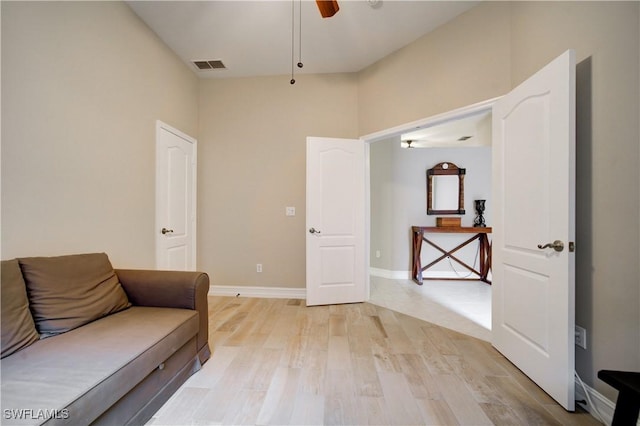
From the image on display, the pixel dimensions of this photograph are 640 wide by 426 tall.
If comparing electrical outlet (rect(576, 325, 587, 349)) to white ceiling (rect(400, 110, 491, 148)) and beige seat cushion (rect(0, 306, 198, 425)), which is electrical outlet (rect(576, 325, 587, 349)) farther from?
white ceiling (rect(400, 110, 491, 148))

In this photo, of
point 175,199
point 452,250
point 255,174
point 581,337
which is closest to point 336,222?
point 255,174

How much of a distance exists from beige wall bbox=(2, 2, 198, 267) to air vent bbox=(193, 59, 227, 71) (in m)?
0.50

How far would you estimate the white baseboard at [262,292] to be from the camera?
11.3 ft

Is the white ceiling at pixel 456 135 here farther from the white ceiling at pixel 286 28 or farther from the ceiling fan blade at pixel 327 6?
the ceiling fan blade at pixel 327 6

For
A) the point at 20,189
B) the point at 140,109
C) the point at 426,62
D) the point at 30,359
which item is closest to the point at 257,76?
the point at 140,109

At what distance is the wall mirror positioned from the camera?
466cm

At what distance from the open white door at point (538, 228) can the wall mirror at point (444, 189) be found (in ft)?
8.60

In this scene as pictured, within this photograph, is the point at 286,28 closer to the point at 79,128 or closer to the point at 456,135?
the point at 79,128

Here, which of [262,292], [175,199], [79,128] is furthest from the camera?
[262,292]

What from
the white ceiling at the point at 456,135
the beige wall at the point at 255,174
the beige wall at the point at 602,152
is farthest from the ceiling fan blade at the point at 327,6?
the white ceiling at the point at 456,135

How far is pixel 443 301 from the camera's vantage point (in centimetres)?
333

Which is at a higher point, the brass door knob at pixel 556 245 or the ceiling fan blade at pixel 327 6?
the ceiling fan blade at pixel 327 6

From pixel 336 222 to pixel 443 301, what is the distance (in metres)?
1.72

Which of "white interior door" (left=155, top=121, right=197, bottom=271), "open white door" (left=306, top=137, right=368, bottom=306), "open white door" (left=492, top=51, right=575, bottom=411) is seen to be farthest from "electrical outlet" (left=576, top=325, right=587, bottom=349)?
"white interior door" (left=155, top=121, right=197, bottom=271)
